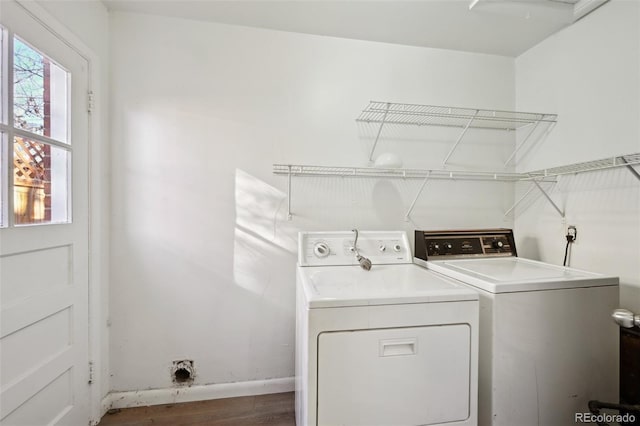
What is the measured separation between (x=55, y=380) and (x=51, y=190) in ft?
3.04

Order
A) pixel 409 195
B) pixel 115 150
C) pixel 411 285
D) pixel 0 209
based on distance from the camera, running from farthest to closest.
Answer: pixel 409 195 → pixel 115 150 → pixel 411 285 → pixel 0 209

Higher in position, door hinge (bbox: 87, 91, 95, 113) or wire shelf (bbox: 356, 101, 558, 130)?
wire shelf (bbox: 356, 101, 558, 130)

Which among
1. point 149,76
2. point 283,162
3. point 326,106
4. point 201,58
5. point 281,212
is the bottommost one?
point 281,212

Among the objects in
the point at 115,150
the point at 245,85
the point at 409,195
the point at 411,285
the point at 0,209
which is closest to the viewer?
the point at 0,209

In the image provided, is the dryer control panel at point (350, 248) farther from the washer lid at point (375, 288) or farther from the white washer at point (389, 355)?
the white washer at point (389, 355)

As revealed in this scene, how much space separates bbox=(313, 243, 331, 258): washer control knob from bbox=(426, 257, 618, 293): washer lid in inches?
25.3

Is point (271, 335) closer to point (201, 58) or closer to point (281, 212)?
point (281, 212)

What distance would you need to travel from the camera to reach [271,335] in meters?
1.71

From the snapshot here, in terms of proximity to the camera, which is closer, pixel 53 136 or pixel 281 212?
pixel 53 136

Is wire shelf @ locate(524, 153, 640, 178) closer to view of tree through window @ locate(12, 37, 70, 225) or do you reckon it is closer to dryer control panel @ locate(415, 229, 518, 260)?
dryer control panel @ locate(415, 229, 518, 260)

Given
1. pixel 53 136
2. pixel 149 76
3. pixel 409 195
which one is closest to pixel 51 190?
pixel 53 136

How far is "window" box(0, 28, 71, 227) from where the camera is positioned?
3.28 feet

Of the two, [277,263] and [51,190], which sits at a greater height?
[51,190]

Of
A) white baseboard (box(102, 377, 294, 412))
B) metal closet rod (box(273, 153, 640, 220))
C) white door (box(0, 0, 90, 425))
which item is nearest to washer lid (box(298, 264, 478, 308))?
metal closet rod (box(273, 153, 640, 220))
